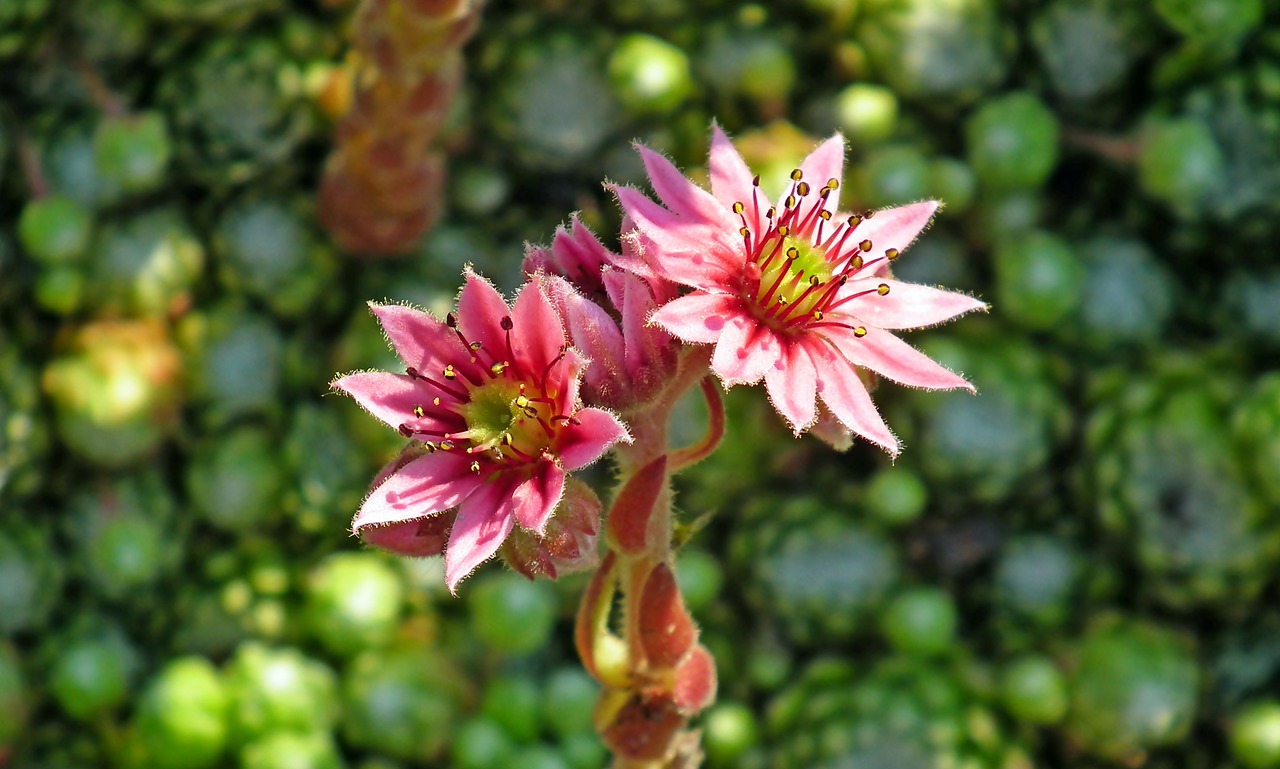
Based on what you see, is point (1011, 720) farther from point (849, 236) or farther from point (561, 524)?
point (561, 524)

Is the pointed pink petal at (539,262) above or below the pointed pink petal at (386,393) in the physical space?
above

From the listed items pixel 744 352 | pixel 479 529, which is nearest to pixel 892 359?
pixel 744 352

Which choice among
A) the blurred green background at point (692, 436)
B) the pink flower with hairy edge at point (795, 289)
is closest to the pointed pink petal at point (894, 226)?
the pink flower with hairy edge at point (795, 289)

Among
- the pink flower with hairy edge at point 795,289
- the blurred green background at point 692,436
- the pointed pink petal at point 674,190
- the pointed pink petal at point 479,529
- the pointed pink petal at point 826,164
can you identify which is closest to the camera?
Result: the pointed pink petal at point 479,529

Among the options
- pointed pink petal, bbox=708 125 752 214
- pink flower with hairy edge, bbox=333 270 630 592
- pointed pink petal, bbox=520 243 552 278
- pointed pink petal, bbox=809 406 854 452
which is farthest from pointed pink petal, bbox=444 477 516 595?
pointed pink petal, bbox=708 125 752 214

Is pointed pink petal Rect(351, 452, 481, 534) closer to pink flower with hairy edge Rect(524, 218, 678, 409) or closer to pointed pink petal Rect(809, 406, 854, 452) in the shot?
pink flower with hairy edge Rect(524, 218, 678, 409)

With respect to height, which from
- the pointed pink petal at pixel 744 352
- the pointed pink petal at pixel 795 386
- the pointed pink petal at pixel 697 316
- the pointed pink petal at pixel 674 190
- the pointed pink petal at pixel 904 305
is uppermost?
the pointed pink petal at pixel 674 190

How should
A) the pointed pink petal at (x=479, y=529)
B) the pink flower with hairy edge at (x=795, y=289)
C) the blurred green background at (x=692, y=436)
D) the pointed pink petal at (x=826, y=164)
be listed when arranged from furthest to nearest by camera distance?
the blurred green background at (x=692, y=436) → the pointed pink petal at (x=826, y=164) → the pink flower with hairy edge at (x=795, y=289) → the pointed pink petal at (x=479, y=529)

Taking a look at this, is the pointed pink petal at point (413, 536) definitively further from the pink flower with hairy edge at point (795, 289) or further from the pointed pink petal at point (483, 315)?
the pink flower with hairy edge at point (795, 289)

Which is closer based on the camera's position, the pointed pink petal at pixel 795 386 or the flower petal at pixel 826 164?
the pointed pink petal at pixel 795 386
